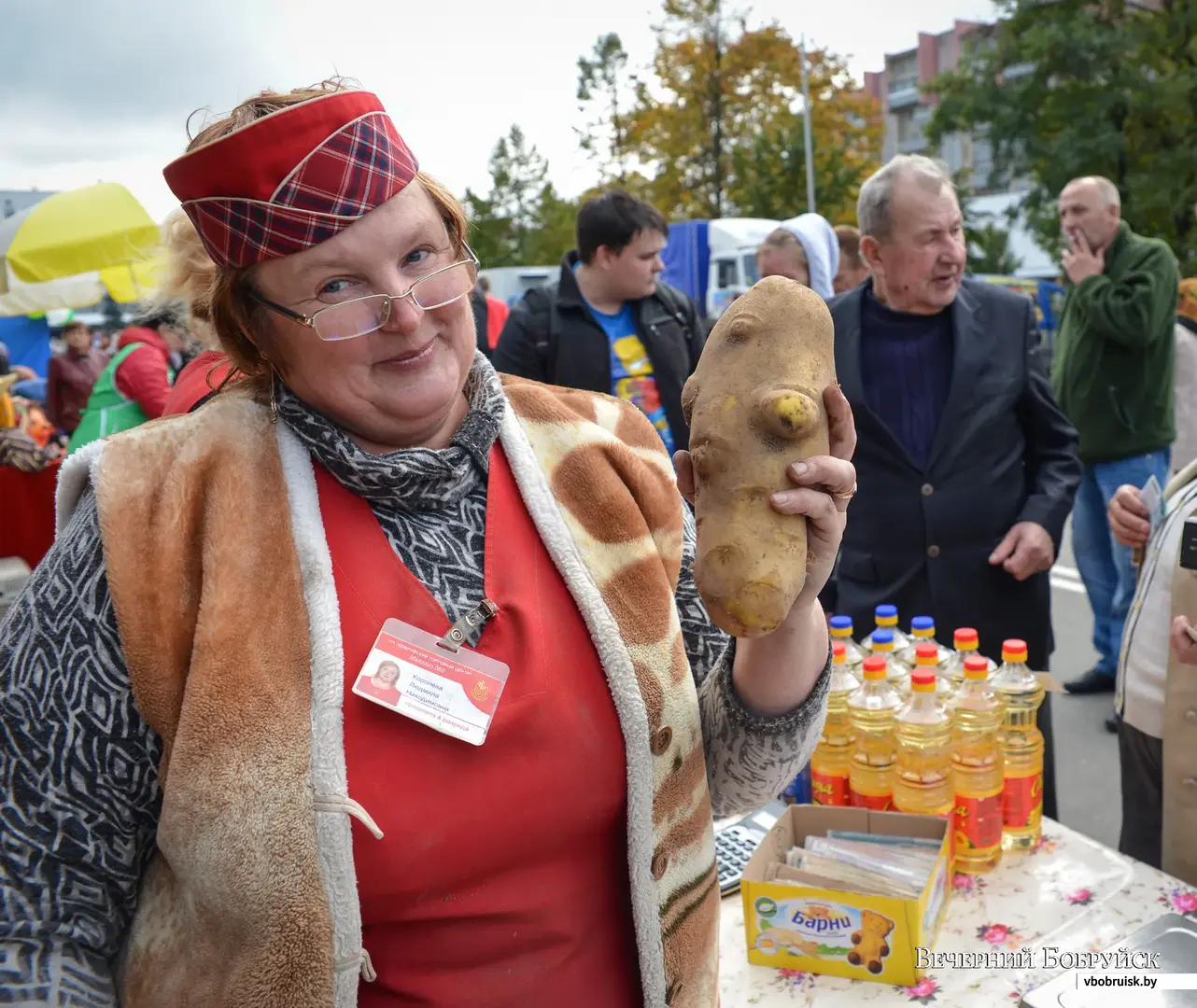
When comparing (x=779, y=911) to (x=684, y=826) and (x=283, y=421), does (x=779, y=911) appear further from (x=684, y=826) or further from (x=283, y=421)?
(x=283, y=421)

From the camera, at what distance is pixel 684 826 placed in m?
1.35

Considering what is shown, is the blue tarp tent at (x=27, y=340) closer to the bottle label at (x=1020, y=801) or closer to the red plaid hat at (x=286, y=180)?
the red plaid hat at (x=286, y=180)

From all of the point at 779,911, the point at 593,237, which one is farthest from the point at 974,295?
the point at 779,911

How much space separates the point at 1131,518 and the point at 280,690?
6.79 ft

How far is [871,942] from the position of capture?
62.7 inches

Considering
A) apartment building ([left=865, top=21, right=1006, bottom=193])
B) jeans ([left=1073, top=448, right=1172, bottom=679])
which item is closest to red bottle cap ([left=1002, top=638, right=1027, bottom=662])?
jeans ([left=1073, top=448, right=1172, bottom=679])

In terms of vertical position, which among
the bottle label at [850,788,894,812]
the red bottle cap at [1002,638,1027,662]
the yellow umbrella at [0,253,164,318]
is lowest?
the bottle label at [850,788,894,812]

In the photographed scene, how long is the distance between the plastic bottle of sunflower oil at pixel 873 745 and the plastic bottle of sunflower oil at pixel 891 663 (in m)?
0.07

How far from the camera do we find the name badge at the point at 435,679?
1.19 meters

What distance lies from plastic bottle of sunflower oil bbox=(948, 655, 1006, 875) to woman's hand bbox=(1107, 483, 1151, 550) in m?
0.78

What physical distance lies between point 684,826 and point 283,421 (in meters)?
0.74

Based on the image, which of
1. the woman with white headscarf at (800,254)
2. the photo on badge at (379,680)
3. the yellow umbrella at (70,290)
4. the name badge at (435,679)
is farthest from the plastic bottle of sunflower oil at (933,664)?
the yellow umbrella at (70,290)

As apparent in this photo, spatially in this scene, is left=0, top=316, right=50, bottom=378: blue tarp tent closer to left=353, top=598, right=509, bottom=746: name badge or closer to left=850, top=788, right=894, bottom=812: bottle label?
left=850, top=788, right=894, bottom=812: bottle label

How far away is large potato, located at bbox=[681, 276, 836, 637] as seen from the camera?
1221 mm
